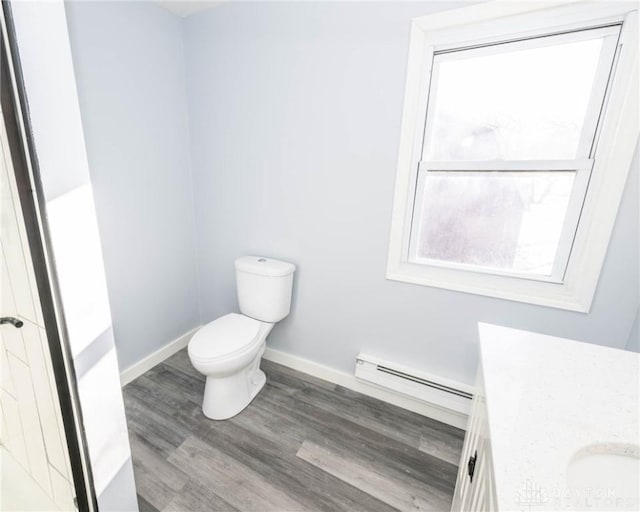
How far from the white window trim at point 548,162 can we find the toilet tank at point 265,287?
66 cm

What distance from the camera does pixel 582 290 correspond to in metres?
1.26

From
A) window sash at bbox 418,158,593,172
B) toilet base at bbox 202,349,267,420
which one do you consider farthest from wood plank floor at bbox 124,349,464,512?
window sash at bbox 418,158,593,172

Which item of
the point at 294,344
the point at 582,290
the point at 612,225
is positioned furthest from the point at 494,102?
the point at 294,344

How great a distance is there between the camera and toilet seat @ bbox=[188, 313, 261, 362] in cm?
146

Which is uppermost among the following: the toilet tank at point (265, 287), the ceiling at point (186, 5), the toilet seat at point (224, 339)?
the ceiling at point (186, 5)

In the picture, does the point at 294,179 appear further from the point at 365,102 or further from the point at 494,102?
the point at 494,102

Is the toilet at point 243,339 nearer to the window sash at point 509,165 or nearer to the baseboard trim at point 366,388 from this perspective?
the baseboard trim at point 366,388

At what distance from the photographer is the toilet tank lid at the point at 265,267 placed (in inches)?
67.2

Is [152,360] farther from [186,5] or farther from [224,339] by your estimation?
[186,5]

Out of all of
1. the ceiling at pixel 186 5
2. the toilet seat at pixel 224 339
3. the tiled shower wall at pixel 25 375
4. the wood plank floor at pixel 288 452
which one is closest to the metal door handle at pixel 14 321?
the tiled shower wall at pixel 25 375

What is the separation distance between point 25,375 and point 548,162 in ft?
6.77

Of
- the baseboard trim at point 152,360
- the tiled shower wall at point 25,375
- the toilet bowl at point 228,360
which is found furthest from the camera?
the baseboard trim at point 152,360

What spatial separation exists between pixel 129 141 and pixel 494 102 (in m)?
1.92

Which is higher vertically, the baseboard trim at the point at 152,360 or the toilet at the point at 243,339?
the toilet at the point at 243,339
